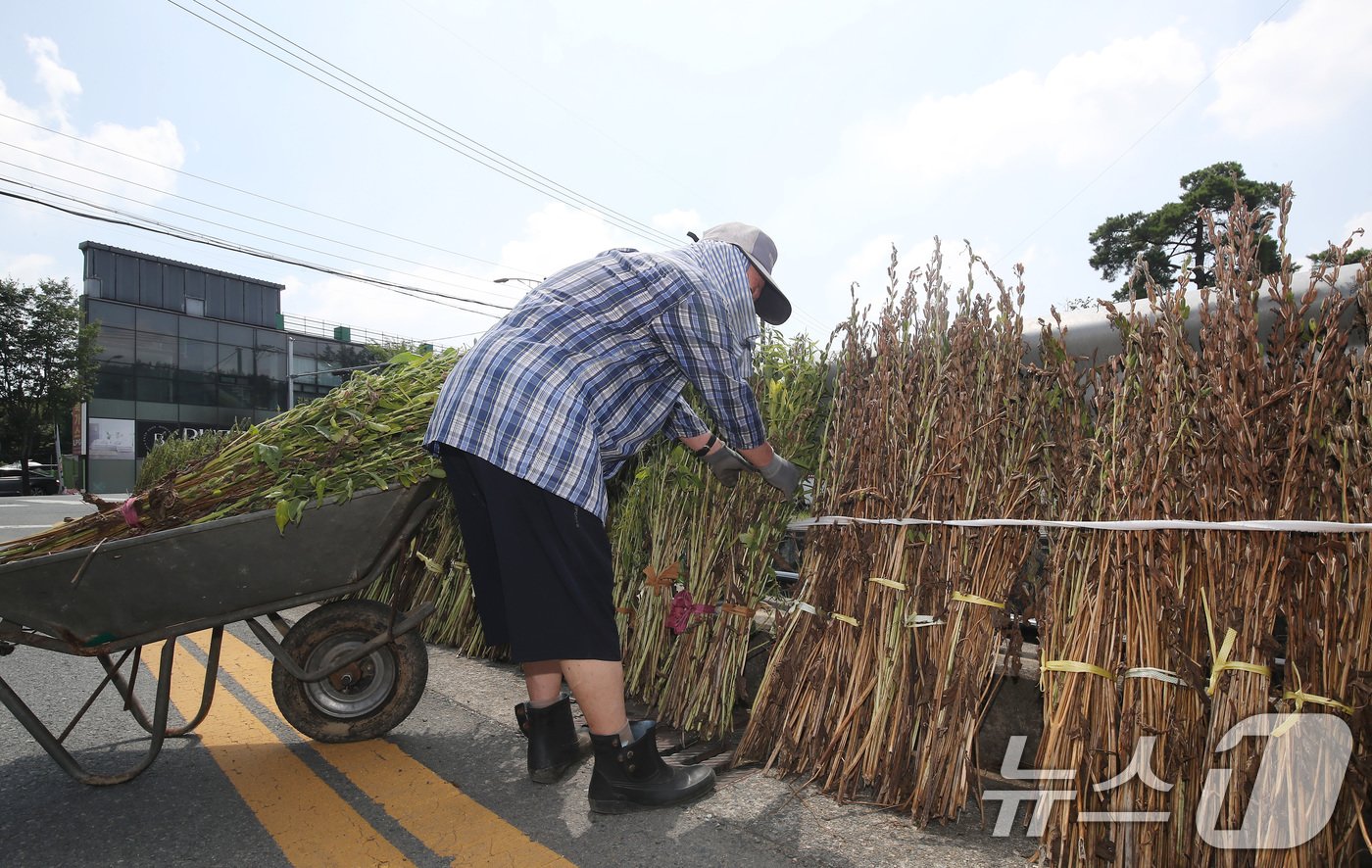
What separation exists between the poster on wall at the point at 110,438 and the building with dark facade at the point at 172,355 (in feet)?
0.15

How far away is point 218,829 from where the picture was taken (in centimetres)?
233

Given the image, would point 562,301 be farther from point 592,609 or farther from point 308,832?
point 308,832

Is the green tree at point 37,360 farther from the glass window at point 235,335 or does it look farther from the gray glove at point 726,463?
the gray glove at point 726,463

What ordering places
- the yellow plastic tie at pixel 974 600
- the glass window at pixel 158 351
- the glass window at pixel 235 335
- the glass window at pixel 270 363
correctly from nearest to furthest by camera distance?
the yellow plastic tie at pixel 974 600 < the glass window at pixel 158 351 < the glass window at pixel 235 335 < the glass window at pixel 270 363

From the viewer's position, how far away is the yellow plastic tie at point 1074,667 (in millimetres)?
1967

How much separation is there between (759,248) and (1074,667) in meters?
1.71

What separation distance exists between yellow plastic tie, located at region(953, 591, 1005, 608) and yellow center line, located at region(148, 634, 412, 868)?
1.76 meters

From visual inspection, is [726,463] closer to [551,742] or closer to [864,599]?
[864,599]

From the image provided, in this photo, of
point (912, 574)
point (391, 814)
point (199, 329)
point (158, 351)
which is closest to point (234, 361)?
point (199, 329)

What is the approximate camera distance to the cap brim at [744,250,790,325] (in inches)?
113

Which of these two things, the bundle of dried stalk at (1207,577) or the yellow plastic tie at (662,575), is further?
the yellow plastic tie at (662,575)

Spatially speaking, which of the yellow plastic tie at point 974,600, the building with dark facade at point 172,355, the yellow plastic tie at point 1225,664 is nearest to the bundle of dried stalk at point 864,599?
the yellow plastic tie at point 974,600

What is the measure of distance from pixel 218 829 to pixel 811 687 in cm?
190

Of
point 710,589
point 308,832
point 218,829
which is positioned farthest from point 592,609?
point 218,829
